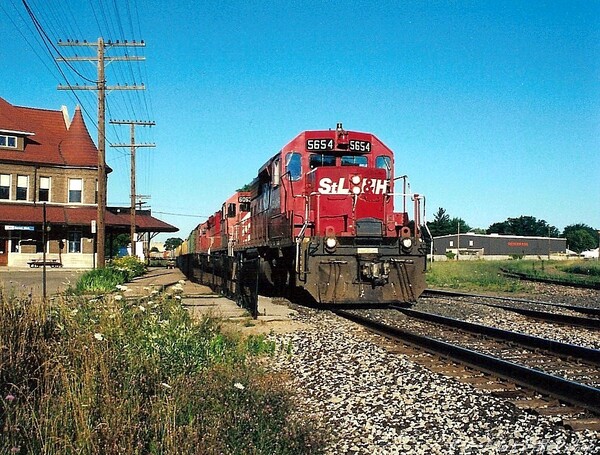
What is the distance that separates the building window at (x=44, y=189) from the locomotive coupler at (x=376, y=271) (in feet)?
105

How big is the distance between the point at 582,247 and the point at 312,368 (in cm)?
15779

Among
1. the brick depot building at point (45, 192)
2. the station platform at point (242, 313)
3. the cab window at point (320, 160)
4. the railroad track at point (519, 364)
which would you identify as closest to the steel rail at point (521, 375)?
the railroad track at point (519, 364)

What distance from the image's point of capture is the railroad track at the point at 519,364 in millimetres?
5656

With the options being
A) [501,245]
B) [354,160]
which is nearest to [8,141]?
[354,160]

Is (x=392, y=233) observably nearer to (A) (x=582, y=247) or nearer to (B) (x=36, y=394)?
(B) (x=36, y=394)

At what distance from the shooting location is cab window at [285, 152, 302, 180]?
1399cm

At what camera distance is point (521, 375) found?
21.6 feet

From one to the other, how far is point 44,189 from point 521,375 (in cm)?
3798

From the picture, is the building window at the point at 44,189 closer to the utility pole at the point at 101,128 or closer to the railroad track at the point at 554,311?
the utility pole at the point at 101,128

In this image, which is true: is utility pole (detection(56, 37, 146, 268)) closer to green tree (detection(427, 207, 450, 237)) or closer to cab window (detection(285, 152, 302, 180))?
cab window (detection(285, 152, 302, 180))

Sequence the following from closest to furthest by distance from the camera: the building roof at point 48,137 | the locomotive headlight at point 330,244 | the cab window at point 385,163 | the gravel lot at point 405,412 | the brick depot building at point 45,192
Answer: the gravel lot at point 405,412 < the locomotive headlight at point 330,244 < the cab window at point 385,163 < the brick depot building at point 45,192 < the building roof at point 48,137

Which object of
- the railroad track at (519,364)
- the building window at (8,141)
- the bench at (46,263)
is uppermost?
the building window at (8,141)

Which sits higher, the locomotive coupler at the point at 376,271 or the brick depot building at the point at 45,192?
the brick depot building at the point at 45,192

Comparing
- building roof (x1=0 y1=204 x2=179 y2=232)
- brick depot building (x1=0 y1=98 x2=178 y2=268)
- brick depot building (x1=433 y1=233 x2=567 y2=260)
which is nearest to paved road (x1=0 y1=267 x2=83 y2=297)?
brick depot building (x1=0 y1=98 x2=178 y2=268)
